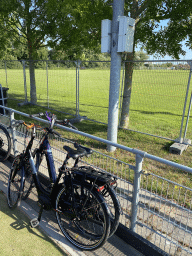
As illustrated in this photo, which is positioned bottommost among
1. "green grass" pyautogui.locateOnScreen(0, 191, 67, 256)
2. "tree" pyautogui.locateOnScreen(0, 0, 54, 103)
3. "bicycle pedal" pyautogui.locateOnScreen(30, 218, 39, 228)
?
"green grass" pyautogui.locateOnScreen(0, 191, 67, 256)

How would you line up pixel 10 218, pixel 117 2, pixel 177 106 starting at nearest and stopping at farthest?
pixel 10 218 < pixel 117 2 < pixel 177 106

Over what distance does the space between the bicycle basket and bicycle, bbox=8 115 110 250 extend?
6 cm

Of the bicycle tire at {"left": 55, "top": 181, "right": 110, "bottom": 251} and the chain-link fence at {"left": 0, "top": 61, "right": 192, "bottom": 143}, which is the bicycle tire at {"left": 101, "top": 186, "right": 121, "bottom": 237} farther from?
the chain-link fence at {"left": 0, "top": 61, "right": 192, "bottom": 143}

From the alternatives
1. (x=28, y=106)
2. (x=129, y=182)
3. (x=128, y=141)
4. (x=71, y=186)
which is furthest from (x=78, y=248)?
(x=28, y=106)

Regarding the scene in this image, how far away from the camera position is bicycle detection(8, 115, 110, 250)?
2585mm

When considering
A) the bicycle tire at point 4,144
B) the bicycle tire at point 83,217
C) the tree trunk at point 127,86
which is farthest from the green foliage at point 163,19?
the bicycle tire at point 83,217

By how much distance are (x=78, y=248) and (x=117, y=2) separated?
487 centimetres

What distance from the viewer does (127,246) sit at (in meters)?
2.88

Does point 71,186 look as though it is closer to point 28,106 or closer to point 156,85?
point 156,85

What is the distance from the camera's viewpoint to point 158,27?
739cm

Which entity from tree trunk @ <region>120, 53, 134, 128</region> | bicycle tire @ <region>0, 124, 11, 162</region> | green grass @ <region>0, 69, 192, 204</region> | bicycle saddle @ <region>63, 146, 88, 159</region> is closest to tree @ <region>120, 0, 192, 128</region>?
tree trunk @ <region>120, 53, 134, 128</region>

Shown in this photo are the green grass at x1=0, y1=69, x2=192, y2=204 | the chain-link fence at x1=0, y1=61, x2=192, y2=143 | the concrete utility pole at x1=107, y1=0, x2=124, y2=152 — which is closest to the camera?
the concrete utility pole at x1=107, y1=0, x2=124, y2=152

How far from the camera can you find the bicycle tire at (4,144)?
15.1 ft

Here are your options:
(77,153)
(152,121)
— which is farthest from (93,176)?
(152,121)
